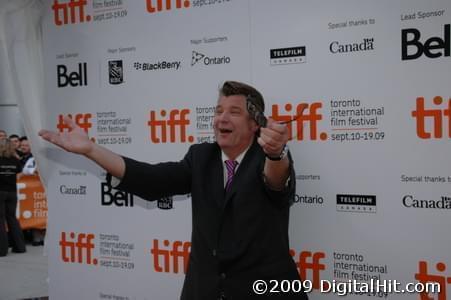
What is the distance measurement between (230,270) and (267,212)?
0.90ft

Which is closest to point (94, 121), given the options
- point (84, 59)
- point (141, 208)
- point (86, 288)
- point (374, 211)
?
point (84, 59)


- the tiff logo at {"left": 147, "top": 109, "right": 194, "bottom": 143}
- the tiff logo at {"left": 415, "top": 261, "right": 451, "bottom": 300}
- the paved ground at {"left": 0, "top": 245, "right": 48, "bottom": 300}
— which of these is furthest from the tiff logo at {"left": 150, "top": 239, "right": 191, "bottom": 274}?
the paved ground at {"left": 0, "top": 245, "right": 48, "bottom": 300}

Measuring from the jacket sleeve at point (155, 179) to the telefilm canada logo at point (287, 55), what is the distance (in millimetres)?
778

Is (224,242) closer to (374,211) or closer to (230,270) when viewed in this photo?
(230,270)

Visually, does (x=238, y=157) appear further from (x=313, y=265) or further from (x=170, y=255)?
(x=170, y=255)

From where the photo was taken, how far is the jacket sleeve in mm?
2100

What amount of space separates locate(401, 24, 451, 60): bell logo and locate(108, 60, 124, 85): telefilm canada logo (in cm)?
169

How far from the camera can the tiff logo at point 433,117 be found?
2324mm

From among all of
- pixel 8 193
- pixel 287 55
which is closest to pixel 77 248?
pixel 287 55

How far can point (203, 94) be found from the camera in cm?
294

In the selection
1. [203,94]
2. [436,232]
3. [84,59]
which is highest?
[84,59]

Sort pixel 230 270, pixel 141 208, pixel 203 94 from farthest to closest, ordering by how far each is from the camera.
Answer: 1. pixel 141 208
2. pixel 203 94
3. pixel 230 270

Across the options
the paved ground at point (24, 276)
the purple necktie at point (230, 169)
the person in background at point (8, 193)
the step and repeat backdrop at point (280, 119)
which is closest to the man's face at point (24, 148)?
the person in background at point (8, 193)

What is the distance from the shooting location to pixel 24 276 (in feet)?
18.4
